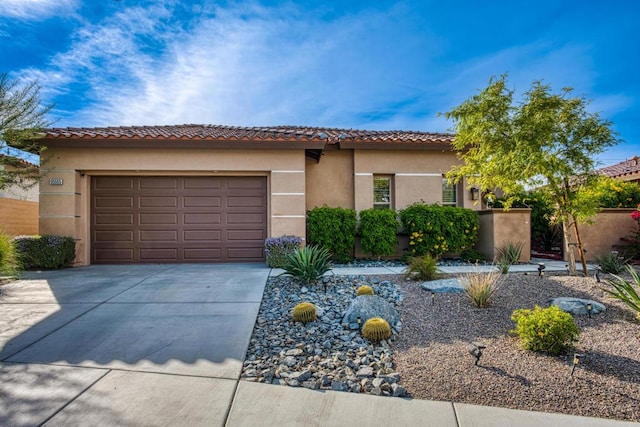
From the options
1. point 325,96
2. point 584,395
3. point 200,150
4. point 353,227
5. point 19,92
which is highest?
point 325,96

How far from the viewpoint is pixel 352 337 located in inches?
183

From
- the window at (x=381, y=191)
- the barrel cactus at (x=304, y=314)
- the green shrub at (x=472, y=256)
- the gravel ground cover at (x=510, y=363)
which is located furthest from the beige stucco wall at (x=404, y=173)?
the barrel cactus at (x=304, y=314)

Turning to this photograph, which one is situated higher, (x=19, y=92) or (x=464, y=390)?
(x=19, y=92)

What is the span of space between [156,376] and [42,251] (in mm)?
7886

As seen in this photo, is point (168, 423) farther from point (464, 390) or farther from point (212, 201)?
point (212, 201)

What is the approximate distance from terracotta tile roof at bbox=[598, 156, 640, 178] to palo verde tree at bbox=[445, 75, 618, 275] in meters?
11.9

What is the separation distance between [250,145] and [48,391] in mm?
7686

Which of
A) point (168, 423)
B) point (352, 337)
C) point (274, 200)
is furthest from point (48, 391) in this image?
point (274, 200)

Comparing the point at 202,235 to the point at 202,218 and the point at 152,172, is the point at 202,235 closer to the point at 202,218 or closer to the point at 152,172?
the point at 202,218

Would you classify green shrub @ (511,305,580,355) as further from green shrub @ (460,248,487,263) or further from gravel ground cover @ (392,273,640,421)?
green shrub @ (460,248,487,263)

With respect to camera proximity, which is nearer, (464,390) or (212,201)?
(464,390)

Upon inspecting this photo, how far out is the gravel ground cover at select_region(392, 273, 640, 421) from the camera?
3.28 metres

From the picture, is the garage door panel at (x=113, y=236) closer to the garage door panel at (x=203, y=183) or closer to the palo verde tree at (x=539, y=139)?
the garage door panel at (x=203, y=183)

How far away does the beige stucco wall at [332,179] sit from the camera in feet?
38.3
